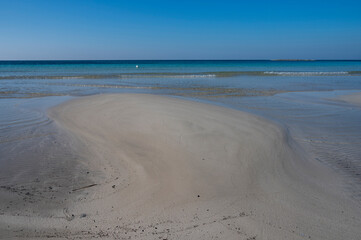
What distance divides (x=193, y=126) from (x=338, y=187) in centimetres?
301

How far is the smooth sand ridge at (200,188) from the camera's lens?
2943 mm

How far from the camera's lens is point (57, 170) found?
14.7 ft

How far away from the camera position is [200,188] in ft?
12.3

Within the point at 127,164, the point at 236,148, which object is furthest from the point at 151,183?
the point at 236,148

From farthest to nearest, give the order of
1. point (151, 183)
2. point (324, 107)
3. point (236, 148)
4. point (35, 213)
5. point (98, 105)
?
point (324, 107) < point (98, 105) < point (236, 148) < point (151, 183) < point (35, 213)

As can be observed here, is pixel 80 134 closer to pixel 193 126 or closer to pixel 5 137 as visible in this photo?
pixel 5 137

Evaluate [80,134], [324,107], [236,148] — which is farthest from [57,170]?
[324,107]

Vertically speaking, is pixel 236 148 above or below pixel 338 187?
above

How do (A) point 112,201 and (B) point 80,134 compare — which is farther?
(B) point 80,134

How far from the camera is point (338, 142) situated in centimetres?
625

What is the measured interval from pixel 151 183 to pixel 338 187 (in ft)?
9.23

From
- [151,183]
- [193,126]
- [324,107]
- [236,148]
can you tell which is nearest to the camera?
[151,183]

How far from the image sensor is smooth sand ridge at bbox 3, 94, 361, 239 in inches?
116

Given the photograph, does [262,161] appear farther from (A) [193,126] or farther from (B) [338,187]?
(A) [193,126]
